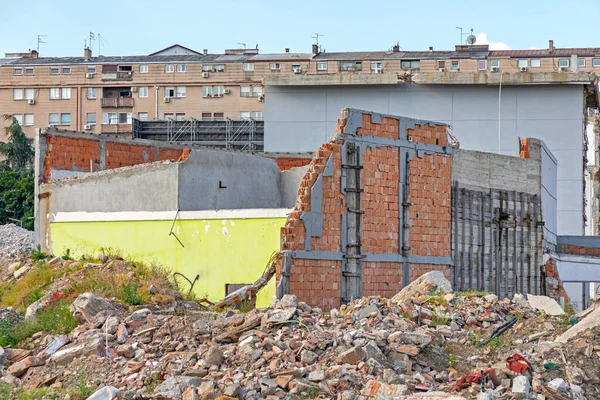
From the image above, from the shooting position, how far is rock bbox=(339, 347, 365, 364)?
1247 cm

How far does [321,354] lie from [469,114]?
913 inches

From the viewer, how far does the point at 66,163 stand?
25.2m

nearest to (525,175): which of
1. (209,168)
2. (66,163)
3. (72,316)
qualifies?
(209,168)

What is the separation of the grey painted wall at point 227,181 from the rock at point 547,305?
760cm

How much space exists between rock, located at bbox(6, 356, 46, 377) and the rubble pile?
0.02m

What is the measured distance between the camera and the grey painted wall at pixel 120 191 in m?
21.2

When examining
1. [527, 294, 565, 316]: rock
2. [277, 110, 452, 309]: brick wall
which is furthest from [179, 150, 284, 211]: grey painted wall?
[527, 294, 565, 316]: rock

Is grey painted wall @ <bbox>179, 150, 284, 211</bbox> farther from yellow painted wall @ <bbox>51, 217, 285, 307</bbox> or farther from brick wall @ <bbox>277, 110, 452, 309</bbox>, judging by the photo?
brick wall @ <bbox>277, 110, 452, 309</bbox>

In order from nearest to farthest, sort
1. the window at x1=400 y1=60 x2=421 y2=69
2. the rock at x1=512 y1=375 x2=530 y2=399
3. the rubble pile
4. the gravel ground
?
the rock at x1=512 y1=375 x2=530 y2=399 → the rubble pile → the gravel ground → the window at x1=400 y1=60 x2=421 y2=69

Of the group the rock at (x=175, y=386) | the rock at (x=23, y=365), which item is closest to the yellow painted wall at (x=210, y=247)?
the rock at (x=23, y=365)

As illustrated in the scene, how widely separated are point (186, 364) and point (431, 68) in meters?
55.8

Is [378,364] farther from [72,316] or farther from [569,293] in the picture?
[569,293]

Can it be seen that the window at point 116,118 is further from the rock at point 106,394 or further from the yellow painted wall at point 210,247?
the rock at point 106,394

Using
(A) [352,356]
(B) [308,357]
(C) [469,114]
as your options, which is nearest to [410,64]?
(C) [469,114]
